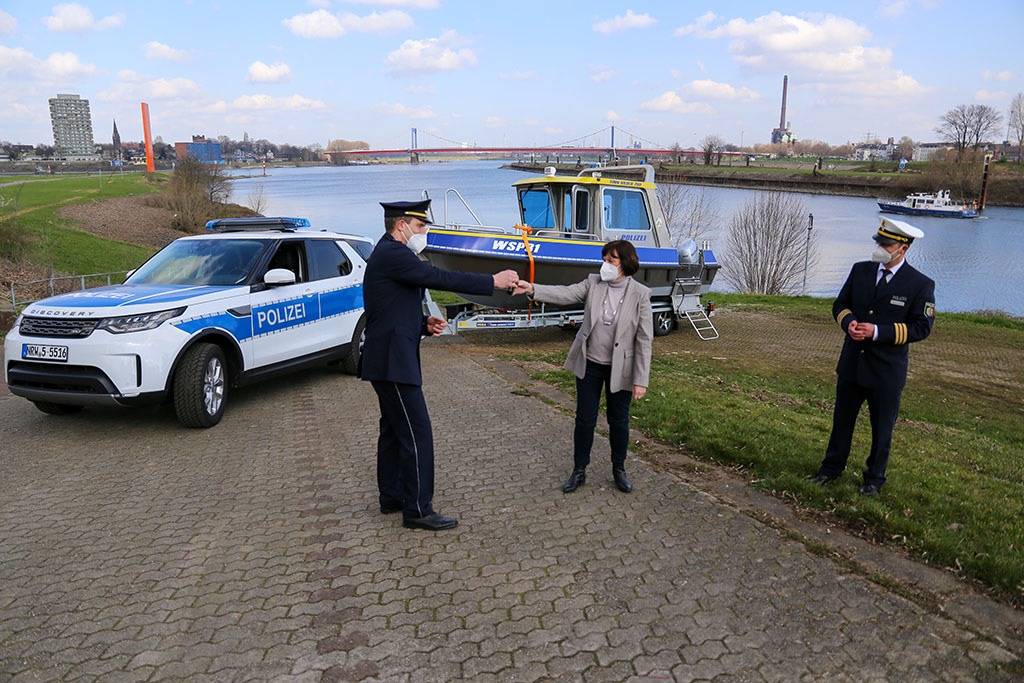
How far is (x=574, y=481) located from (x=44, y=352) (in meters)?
4.54

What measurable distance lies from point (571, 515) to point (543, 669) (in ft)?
5.05

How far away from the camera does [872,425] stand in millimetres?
4805

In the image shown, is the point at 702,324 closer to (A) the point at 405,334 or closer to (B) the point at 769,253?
(A) the point at 405,334

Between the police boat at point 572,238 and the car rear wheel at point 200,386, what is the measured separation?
5.08 m

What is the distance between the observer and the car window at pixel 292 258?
7.55 metres

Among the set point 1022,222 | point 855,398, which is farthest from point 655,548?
point 1022,222

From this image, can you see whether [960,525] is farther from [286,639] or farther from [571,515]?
[286,639]

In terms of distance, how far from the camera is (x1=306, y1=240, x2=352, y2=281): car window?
8.02 meters

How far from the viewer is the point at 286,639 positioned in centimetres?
327

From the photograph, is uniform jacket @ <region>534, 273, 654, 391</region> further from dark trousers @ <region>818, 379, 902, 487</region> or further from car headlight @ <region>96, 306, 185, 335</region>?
car headlight @ <region>96, 306, 185, 335</region>

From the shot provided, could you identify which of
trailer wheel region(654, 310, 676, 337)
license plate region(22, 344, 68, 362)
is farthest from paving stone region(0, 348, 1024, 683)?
trailer wheel region(654, 310, 676, 337)

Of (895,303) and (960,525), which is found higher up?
(895,303)

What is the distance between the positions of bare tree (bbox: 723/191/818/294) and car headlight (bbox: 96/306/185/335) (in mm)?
31972

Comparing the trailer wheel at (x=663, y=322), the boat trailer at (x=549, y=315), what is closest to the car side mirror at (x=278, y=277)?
the boat trailer at (x=549, y=315)
